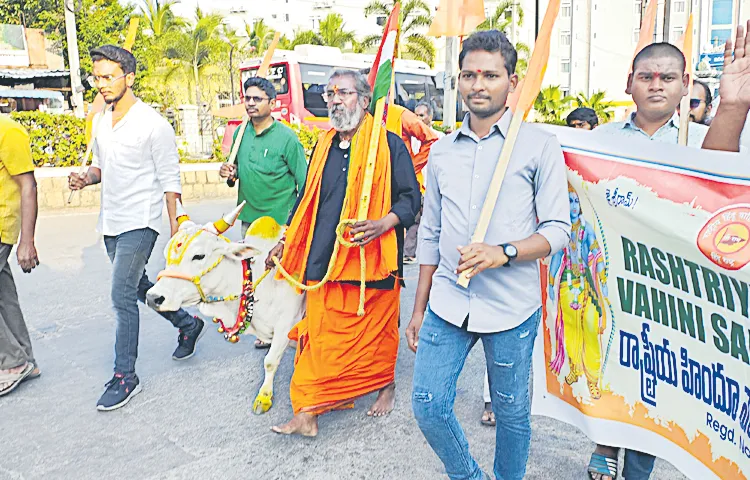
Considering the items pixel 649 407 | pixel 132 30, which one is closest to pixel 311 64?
pixel 132 30

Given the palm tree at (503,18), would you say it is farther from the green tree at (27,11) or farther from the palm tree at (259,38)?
the green tree at (27,11)

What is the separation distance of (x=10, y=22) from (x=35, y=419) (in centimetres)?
3072

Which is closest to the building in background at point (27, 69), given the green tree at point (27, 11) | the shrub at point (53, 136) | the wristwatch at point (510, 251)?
the green tree at point (27, 11)

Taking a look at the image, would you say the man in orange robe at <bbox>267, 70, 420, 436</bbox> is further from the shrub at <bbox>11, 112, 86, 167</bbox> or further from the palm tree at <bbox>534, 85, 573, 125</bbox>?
the palm tree at <bbox>534, 85, 573, 125</bbox>

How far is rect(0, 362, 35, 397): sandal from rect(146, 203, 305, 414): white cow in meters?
1.21

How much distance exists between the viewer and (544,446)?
3.21m

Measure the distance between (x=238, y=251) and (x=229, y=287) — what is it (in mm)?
217

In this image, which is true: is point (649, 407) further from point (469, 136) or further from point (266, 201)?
point (266, 201)

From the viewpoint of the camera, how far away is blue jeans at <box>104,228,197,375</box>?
12.1 feet

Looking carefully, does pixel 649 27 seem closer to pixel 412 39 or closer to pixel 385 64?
pixel 385 64

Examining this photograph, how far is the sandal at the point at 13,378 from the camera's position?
3903 millimetres

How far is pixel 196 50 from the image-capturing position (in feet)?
98.2

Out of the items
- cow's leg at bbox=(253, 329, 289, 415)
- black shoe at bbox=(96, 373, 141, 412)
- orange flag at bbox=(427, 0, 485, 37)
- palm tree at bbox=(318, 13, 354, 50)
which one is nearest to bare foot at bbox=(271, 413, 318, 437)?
cow's leg at bbox=(253, 329, 289, 415)

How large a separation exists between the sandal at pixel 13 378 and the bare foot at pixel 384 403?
6.96 ft
